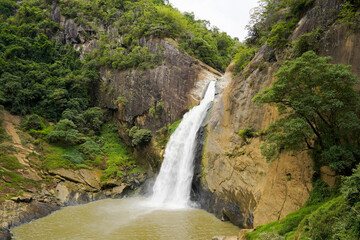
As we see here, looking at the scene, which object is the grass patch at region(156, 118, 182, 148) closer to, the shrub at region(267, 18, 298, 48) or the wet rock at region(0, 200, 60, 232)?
the wet rock at region(0, 200, 60, 232)

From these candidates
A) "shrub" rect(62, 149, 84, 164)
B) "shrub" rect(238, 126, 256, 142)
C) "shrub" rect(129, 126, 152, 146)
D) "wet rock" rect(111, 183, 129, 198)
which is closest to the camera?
"shrub" rect(238, 126, 256, 142)

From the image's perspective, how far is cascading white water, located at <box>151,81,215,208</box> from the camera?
21547 mm

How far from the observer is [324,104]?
9992 millimetres

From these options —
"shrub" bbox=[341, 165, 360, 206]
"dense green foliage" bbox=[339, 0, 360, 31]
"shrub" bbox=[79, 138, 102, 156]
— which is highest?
"dense green foliage" bbox=[339, 0, 360, 31]

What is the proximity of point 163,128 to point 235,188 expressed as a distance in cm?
1348

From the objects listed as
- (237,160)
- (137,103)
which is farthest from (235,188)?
(137,103)

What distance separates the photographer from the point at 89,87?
38.0 meters

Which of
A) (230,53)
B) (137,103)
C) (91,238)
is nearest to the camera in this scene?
(91,238)

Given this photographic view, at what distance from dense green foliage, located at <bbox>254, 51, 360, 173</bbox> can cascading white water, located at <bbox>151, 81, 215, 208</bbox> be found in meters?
11.7

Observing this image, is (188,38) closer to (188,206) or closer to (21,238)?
(188,206)

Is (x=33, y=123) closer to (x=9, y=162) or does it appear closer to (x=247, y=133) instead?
(x=9, y=162)

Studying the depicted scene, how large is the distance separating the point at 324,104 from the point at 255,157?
22.3 feet

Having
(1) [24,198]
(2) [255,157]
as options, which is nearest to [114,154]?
(1) [24,198]

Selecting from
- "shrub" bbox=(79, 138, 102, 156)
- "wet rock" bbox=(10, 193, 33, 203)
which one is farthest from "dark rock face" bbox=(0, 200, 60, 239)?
"shrub" bbox=(79, 138, 102, 156)
